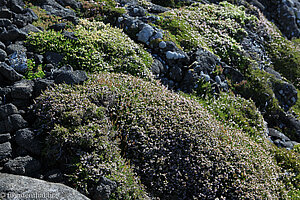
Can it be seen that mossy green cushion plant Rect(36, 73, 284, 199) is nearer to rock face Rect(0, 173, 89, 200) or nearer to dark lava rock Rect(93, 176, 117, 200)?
dark lava rock Rect(93, 176, 117, 200)

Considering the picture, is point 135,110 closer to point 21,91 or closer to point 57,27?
point 21,91

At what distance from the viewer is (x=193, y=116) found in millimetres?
8859

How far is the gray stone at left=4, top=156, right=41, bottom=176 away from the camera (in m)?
5.78

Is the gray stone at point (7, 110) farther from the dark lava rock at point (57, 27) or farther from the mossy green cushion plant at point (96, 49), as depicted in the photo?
the dark lava rock at point (57, 27)

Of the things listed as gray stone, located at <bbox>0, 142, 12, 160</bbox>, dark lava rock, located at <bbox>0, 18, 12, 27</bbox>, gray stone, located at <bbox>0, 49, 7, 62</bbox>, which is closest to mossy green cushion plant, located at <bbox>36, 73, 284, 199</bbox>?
gray stone, located at <bbox>0, 142, 12, 160</bbox>

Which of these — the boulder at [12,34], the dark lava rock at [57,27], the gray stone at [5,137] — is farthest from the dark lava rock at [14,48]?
the gray stone at [5,137]

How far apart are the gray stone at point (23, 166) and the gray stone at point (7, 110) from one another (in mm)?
1440

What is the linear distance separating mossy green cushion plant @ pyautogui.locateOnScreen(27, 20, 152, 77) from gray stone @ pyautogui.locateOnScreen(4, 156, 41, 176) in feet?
13.7

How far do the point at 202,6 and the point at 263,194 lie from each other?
14.4 m

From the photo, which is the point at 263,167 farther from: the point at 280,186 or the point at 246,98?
the point at 246,98

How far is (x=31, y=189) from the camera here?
5.17 meters

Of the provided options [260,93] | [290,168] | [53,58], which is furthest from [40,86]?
[260,93]

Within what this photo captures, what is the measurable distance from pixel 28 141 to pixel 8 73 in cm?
264

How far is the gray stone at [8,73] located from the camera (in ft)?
25.1
